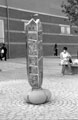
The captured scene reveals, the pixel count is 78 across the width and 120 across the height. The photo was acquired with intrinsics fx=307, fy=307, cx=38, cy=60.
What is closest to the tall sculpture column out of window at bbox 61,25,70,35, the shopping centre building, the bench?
the bench

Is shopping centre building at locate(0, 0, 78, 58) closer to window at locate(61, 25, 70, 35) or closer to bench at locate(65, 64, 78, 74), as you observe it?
window at locate(61, 25, 70, 35)

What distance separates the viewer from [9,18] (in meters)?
Result: 33.7

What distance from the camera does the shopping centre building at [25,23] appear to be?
1309 inches

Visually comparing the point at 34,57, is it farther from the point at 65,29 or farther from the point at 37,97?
the point at 65,29

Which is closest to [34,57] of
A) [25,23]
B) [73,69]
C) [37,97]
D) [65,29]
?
[37,97]

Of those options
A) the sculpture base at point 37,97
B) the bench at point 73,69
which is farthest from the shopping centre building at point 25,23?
the sculpture base at point 37,97

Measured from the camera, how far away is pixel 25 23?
30.3 metres

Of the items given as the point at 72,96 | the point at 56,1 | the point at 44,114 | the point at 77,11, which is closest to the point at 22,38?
the point at 56,1

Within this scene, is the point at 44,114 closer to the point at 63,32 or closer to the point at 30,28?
the point at 30,28

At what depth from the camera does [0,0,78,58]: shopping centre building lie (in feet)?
109

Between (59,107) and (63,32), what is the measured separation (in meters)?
35.8

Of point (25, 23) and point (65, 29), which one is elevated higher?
point (25, 23)

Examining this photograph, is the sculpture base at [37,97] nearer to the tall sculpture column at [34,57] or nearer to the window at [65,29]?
the tall sculpture column at [34,57]

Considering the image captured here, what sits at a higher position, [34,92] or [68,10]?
[68,10]
